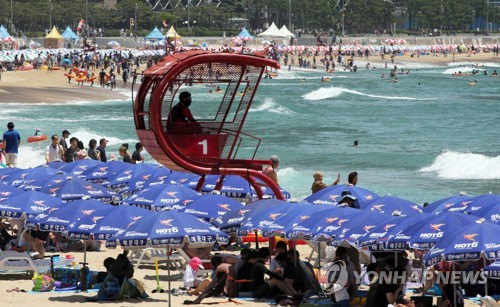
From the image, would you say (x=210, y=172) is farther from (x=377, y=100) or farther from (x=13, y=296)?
(x=377, y=100)

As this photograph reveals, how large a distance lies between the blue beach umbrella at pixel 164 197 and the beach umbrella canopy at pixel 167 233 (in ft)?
9.74

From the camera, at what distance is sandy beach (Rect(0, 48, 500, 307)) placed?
49.2 ft

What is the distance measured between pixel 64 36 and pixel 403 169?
7066 cm

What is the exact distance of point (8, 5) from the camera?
128375 millimetres

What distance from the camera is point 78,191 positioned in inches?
740

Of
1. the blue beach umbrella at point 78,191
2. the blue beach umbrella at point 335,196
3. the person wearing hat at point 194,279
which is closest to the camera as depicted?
the person wearing hat at point 194,279

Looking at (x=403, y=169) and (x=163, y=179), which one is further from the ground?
(x=163, y=179)

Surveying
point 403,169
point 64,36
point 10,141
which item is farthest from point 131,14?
point 10,141

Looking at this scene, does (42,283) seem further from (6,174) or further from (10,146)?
(10,146)

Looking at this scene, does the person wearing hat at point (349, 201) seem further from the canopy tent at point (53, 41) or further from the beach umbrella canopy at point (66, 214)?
the canopy tent at point (53, 41)

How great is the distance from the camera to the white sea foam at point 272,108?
65.6 metres

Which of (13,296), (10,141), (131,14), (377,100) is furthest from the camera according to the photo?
(131,14)

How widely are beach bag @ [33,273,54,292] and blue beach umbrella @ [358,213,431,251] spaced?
4483 mm

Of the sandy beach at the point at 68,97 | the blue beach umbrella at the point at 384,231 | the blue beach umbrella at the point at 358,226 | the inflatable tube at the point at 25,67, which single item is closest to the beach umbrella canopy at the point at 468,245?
the blue beach umbrella at the point at 384,231
